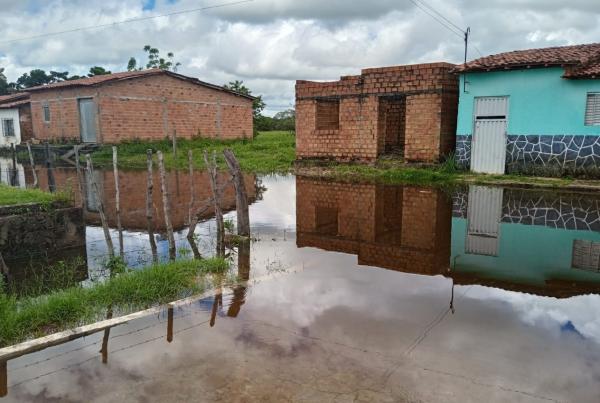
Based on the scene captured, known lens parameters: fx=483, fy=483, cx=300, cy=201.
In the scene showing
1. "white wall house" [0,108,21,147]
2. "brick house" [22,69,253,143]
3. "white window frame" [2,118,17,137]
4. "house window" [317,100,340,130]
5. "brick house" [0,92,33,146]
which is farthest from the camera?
"white window frame" [2,118,17,137]

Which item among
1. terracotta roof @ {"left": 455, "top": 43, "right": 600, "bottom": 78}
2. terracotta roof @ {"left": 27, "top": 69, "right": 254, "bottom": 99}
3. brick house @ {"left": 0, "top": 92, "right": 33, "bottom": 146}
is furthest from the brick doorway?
brick house @ {"left": 0, "top": 92, "right": 33, "bottom": 146}

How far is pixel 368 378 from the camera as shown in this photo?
401cm

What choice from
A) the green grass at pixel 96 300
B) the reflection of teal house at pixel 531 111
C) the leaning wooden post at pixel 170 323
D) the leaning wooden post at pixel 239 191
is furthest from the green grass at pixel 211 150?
the leaning wooden post at pixel 170 323

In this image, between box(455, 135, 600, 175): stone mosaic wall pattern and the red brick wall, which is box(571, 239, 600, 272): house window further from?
the red brick wall

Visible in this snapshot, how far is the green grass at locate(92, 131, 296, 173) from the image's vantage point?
70.9 feet

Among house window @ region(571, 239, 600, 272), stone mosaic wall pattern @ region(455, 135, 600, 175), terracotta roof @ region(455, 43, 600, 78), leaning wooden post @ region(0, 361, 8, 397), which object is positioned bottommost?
leaning wooden post @ region(0, 361, 8, 397)

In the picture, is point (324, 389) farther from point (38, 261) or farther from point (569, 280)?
point (38, 261)

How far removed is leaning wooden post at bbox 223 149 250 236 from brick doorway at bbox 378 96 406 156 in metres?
11.6

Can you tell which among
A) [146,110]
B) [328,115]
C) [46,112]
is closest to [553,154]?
[328,115]

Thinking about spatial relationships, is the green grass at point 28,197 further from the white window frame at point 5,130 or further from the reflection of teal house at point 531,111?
the white window frame at point 5,130

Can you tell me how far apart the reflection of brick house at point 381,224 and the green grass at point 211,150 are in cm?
739

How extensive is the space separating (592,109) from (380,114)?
6.98 metres

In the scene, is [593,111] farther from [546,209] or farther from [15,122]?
[15,122]

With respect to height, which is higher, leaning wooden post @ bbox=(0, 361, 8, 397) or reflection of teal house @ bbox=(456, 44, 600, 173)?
reflection of teal house @ bbox=(456, 44, 600, 173)
